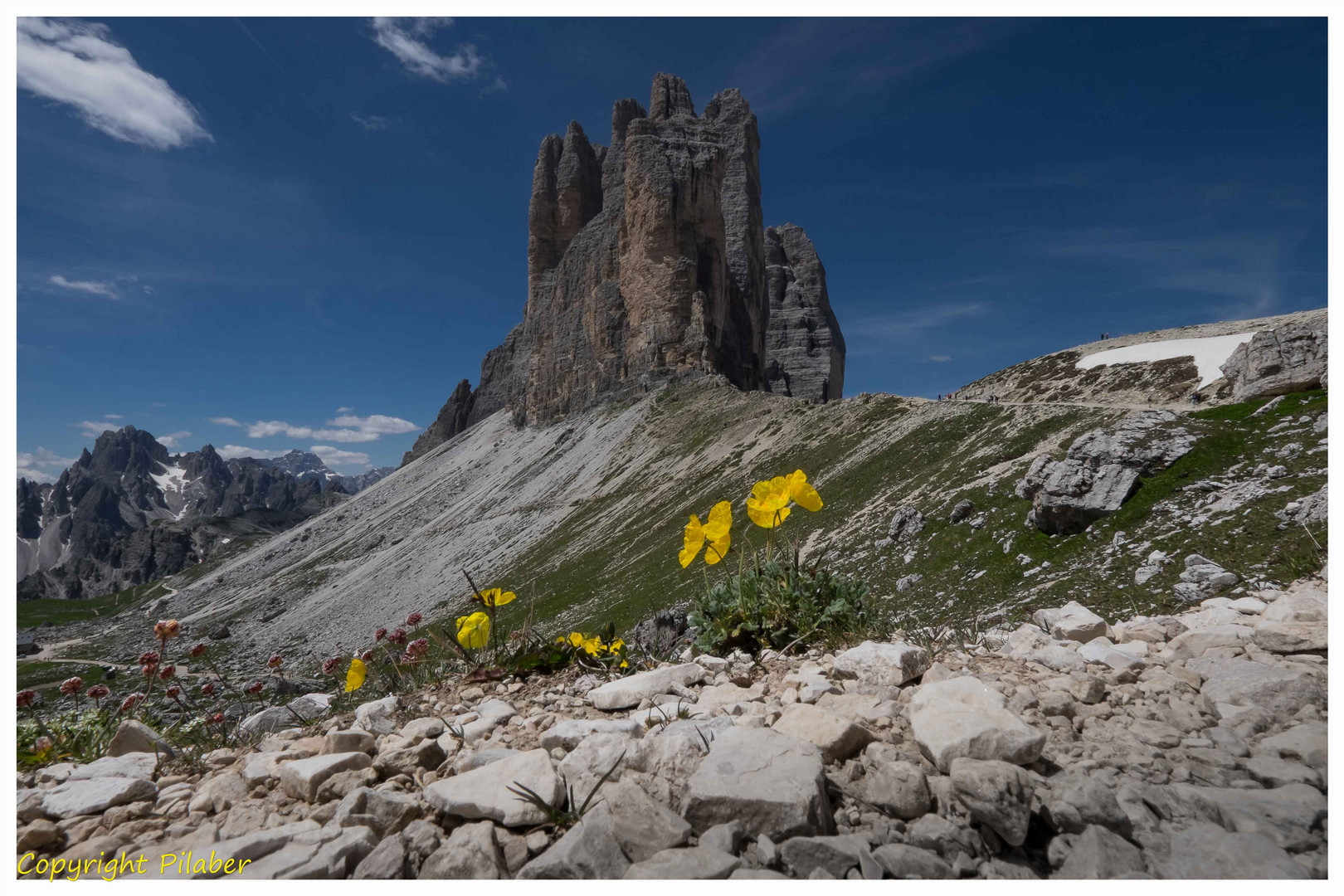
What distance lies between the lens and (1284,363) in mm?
19047

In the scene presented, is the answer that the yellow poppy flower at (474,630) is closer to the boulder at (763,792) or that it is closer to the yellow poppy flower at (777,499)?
the yellow poppy flower at (777,499)

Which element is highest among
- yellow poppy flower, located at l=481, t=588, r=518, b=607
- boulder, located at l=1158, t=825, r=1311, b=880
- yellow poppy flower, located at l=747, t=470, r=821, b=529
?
yellow poppy flower, located at l=747, t=470, r=821, b=529

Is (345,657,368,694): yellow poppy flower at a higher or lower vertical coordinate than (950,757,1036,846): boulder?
lower

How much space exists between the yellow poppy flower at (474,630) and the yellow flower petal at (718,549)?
1.79 metres

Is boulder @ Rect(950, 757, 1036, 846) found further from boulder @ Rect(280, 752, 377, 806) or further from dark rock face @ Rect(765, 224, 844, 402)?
dark rock face @ Rect(765, 224, 844, 402)

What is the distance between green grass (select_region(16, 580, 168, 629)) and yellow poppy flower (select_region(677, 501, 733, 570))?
142238 mm

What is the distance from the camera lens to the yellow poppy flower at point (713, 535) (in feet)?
14.5

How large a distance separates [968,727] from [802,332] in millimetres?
145921

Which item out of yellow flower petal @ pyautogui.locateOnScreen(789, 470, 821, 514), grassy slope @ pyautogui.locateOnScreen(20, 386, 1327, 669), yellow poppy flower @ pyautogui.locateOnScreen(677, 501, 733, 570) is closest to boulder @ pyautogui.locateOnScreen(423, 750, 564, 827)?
grassy slope @ pyautogui.locateOnScreen(20, 386, 1327, 669)

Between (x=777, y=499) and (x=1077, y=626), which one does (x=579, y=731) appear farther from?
(x=1077, y=626)

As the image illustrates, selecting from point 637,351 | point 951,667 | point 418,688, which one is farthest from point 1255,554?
point 637,351

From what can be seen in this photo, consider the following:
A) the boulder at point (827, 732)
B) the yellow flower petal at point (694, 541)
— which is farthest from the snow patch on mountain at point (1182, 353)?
the boulder at point (827, 732)

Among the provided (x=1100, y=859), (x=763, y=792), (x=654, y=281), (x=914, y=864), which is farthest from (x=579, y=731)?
(x=654, y=281)

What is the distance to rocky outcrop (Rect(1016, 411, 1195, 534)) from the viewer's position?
Answer: 14016 mm
